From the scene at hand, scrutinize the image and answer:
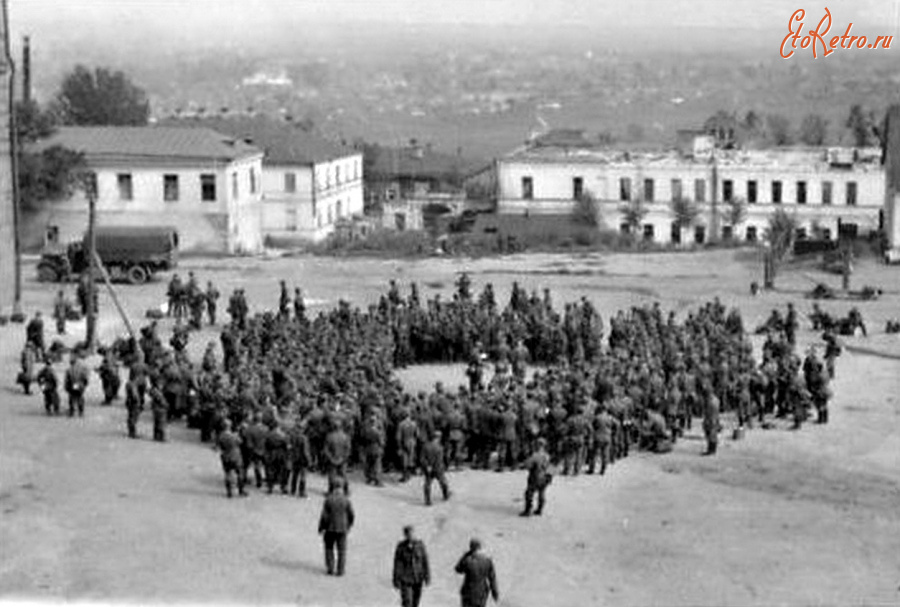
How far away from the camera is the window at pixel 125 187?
52.6 m

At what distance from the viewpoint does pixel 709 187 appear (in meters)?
65.6

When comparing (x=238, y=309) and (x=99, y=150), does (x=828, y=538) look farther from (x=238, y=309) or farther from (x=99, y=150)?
(x=99, y=150)

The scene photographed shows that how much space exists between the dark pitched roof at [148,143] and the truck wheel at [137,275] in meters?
10.8

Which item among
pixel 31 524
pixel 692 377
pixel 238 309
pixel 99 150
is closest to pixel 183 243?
pixel 99 150

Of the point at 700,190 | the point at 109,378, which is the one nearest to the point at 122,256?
the point at 109,378

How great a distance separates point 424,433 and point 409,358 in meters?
9.49

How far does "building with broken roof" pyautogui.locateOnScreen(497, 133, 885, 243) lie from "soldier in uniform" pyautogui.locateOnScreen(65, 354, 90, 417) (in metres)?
40.7

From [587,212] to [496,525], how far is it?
45336 mm

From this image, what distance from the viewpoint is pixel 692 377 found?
26609 mm

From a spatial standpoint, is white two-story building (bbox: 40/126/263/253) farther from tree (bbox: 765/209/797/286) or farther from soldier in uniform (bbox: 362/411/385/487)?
soldier in uniform (bbox: 362/411/385/487)

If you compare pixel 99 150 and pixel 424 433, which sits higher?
pixel 99 150

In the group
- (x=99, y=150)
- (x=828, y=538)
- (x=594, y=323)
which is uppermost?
(x=99, y=150)

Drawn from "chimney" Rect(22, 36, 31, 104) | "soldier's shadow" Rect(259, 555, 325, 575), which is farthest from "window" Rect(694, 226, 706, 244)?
"soldier's shadow" Rect(259, 555, 325, 575)

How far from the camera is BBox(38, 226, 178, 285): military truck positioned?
4172 cm
